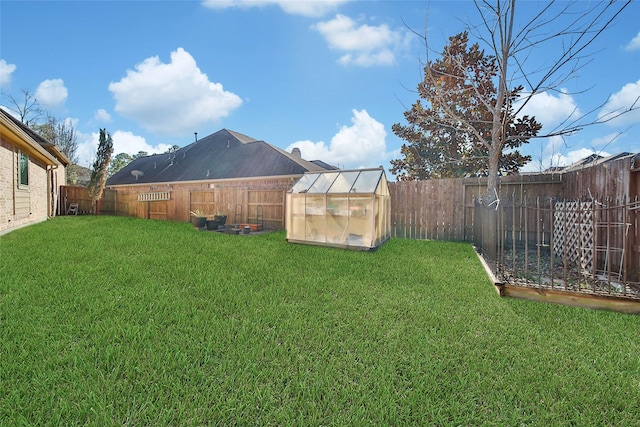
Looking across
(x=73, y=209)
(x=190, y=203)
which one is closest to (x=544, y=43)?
(x=190, y=203)

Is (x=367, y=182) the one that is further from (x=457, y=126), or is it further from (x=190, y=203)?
(x=190, y=203)

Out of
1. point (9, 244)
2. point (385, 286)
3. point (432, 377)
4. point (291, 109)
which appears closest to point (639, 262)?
point (385, 286)

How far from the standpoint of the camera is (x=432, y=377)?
2.06 m

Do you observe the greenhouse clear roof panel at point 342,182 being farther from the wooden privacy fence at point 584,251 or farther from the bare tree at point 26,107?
the bare tree at point 26,107

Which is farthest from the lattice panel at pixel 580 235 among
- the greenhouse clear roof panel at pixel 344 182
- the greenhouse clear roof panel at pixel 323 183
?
the greenhouse clear roof panel at pixel 323 183

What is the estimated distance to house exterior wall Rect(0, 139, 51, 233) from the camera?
8023 mm

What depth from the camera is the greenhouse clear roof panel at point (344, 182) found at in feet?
24.2

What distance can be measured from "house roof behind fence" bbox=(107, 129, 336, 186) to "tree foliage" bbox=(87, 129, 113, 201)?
1.46 metres

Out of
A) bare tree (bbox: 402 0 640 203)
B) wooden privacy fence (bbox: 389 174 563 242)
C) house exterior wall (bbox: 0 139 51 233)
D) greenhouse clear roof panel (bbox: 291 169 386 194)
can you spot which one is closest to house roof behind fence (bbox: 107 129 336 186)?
greenhouse clear roof panel (bbox: 291 169 386 194)

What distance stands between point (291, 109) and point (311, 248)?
6.63 metres

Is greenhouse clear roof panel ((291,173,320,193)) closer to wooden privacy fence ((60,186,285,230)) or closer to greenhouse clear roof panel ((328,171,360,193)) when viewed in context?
greenhouse clear roof panel ((328,171,360,193))

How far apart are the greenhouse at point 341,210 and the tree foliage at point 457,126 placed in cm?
402

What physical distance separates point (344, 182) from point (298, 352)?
19.0 feet

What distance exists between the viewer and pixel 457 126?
13.2 m
